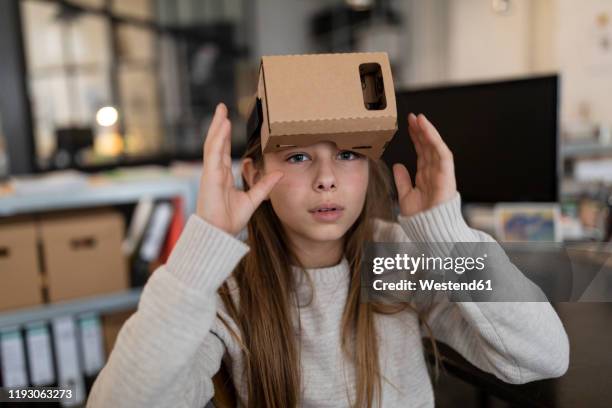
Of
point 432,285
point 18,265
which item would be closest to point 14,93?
point 18,265

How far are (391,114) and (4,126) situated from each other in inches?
106

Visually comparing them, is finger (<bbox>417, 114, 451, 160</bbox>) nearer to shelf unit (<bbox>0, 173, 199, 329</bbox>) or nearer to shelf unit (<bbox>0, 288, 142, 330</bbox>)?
shelf unit (<bbox>0, 173, 199, 329</bbox>)

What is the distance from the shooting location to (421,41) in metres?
3.59

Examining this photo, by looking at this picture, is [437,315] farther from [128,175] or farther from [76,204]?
[128,175]

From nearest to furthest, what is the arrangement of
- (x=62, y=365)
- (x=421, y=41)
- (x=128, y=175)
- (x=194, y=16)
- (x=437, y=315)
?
(x=437, y=315), (x=62, y=365), (x=128, y=175), (x=421, y=41), (x=194, y=16)

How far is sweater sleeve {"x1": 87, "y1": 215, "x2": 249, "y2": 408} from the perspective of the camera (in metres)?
0.69

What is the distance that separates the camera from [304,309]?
95cm

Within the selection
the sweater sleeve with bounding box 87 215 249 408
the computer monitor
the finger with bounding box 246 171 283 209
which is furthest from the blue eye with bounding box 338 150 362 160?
the computer monitor

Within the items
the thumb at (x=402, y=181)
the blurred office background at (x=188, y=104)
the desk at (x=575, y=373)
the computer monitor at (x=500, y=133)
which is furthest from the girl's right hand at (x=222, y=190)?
the computer monitor at (x=500, y=133)

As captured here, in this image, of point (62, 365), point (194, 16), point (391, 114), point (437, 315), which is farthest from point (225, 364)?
point (194, 16)

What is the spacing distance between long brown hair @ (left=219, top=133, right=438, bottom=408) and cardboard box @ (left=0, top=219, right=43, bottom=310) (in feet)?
4.15

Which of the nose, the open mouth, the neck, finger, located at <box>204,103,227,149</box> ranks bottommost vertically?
the neck

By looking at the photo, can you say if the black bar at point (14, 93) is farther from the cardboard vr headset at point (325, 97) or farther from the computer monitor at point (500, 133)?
the cardboard vr headset at point (325, 97)

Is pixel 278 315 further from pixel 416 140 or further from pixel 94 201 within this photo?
pixel 94 201
